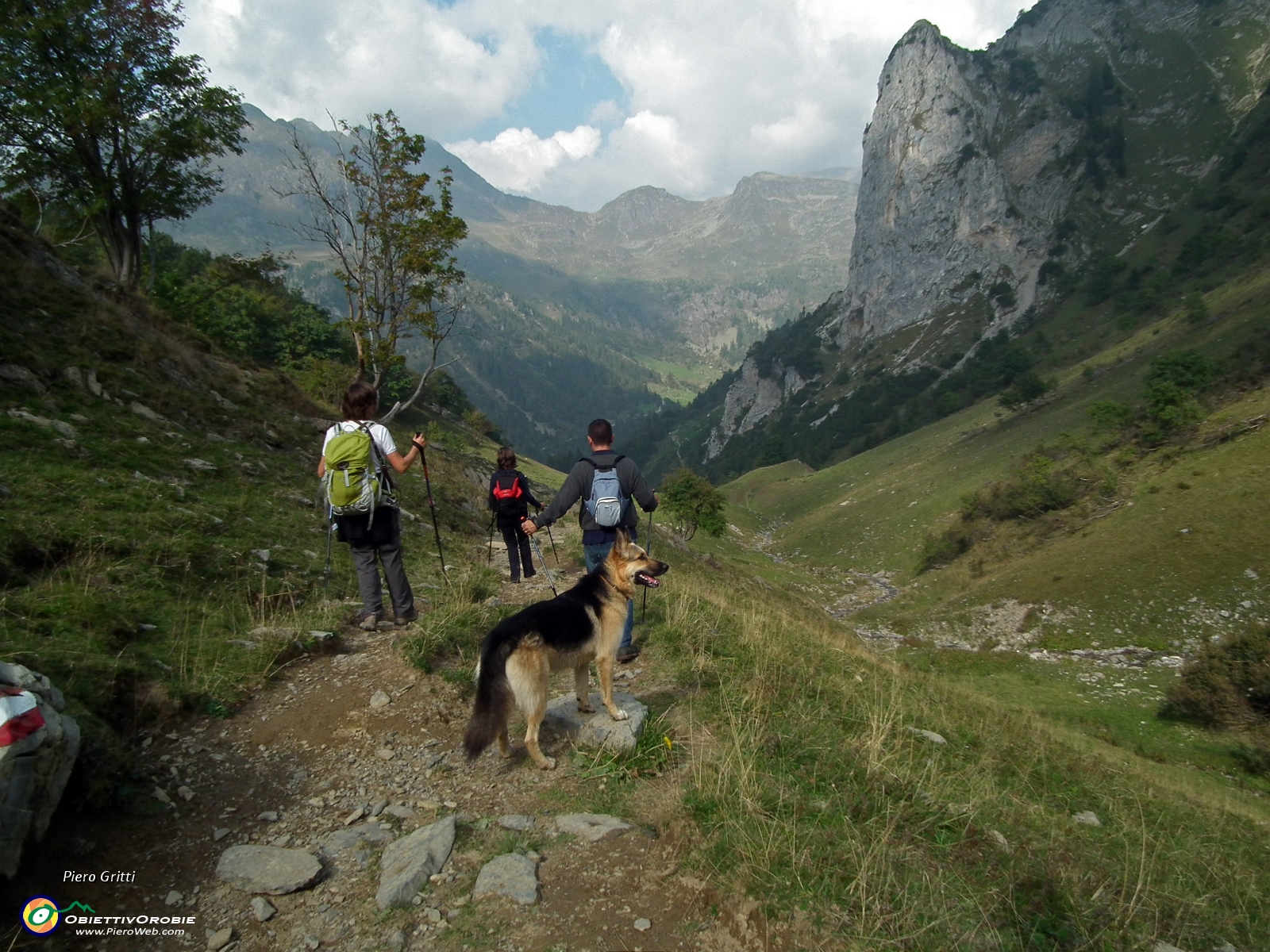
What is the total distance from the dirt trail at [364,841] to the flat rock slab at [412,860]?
0.26 ft

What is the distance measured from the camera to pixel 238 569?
9078 millimetres

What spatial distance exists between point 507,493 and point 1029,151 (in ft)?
702

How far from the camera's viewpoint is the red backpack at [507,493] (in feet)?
40.3

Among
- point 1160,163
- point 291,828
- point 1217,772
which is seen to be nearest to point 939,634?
point 1217,772

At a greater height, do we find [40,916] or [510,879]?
[40,916]

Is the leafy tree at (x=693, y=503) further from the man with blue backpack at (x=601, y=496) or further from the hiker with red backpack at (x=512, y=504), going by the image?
the man with blue backpack at (x=601, y=496)

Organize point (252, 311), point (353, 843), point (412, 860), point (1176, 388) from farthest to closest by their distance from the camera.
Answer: point (252, 311)
point (1176, 388)
point (353, 843)
point (412, 860)

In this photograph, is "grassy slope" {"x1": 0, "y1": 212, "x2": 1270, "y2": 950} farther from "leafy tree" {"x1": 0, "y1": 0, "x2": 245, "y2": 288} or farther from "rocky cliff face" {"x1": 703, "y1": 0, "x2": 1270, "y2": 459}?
"rocky cliff face" {"x1": 703, "y1": 0, "x2": 1270, "y2": 459}

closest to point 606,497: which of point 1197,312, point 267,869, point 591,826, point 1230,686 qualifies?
Answer: point 591,826

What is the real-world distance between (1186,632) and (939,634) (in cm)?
1123

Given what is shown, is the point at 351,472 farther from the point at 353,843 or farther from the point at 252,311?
the point at 252,311

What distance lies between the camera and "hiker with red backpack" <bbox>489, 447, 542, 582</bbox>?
12258 mm

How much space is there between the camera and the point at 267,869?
4.39m

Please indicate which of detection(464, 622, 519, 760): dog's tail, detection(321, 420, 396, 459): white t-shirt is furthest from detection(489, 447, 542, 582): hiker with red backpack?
detection(464, 622, 519, 760): dog's tail
